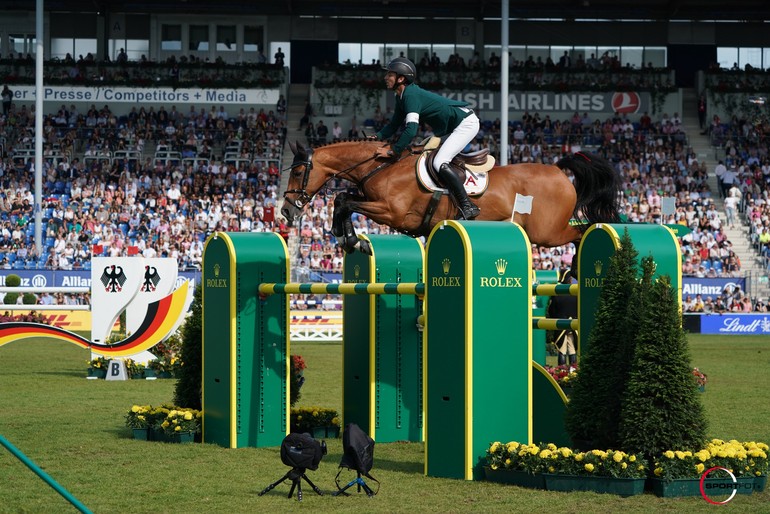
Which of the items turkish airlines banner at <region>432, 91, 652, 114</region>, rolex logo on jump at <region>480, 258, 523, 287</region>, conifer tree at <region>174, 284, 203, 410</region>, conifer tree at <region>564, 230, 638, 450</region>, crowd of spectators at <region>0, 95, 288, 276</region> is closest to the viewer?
conifer tree at <region>564, 230, 638, 450</region>

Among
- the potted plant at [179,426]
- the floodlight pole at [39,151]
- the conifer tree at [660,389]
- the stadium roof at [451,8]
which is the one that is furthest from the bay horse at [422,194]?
the stadium roof at [451,8]

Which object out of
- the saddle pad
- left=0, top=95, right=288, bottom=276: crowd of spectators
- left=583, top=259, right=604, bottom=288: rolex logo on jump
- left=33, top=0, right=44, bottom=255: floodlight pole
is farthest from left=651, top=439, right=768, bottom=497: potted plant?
left=33, top=0, right=44, bottom=255: floodlight pole

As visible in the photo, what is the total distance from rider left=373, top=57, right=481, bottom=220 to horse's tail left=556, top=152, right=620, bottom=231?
135cm

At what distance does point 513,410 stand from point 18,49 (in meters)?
40.3

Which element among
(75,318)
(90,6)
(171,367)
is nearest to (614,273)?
(171,367)

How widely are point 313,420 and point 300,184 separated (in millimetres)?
2436

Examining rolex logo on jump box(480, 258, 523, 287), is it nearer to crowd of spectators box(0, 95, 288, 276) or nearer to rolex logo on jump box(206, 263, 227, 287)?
rolex logo on jump box(206, 263, 227, 287)

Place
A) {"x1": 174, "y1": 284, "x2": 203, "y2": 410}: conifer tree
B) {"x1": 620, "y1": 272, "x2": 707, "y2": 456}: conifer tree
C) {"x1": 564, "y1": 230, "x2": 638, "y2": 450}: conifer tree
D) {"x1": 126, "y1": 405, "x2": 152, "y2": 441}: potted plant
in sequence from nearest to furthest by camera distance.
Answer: {"x1": 620, "y1": 272, "x2": 707, "y2": 456}: conifer tree, {"x1": 564, "y1": 230, "x2": 638, "y2": 450}: conifer tree, {"x1": 126, "y1": 405, "x2": 152, "y2": 441}: potted plant, {"x1": 174, "y1": 284, "x2": 203, "y2": 410}: conifer tree

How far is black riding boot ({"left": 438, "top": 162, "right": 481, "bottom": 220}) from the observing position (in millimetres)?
10250

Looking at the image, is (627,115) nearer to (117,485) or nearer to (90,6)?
(90,6)

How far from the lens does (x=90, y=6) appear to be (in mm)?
44375

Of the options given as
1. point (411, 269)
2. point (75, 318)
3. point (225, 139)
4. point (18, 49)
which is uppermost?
point (18, 49)

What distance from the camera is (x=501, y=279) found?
869 cm

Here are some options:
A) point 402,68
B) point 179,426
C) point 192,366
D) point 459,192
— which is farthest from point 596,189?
point 179,426
